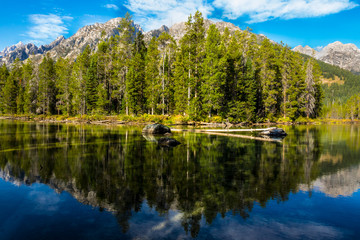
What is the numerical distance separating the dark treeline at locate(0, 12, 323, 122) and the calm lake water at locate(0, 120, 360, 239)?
1285 inches

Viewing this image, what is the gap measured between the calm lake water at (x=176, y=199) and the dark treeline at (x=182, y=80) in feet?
107

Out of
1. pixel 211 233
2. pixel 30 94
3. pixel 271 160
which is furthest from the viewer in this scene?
pixel 30 94

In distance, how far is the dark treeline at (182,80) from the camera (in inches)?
1732

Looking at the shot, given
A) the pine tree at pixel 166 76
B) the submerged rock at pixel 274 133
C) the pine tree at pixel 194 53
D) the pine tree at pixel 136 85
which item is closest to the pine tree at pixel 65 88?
the pine tree at pixel 136 85

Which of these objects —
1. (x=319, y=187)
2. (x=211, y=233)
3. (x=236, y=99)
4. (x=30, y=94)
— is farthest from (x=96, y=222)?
(x=30, y=94)

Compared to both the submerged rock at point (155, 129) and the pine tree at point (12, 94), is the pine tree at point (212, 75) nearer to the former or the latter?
the submerged rock at point (155, 129)

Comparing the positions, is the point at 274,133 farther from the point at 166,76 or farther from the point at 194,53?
the point at 166,76

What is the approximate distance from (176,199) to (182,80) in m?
41.1

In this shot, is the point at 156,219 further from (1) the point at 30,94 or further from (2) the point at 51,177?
(1) the point at 30,94

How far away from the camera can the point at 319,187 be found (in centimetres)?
788

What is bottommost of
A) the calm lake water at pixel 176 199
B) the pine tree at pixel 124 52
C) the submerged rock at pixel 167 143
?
the calm lake water at pixel 176 199

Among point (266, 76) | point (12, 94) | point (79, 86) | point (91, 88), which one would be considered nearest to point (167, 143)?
point (266, 76)

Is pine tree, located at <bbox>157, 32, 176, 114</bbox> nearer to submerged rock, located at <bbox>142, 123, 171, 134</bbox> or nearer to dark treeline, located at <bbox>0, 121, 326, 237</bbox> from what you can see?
submerged rock, located at <bbox>142, 123, 171, 134</bbox>

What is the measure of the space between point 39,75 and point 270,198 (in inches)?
3178
